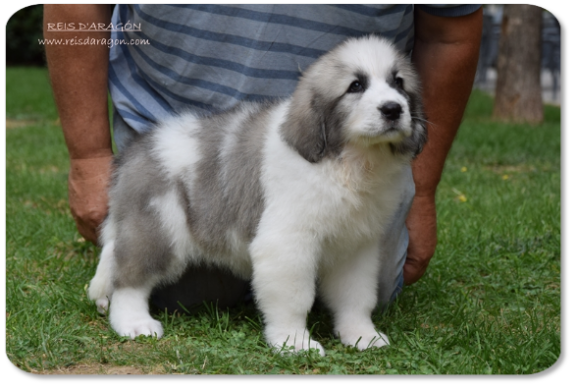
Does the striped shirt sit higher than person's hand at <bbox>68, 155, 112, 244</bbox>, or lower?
higher

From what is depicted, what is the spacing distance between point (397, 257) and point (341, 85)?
3.85 ft

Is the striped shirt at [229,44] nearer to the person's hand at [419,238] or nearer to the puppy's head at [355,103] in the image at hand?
the puppy's head at [355,103]

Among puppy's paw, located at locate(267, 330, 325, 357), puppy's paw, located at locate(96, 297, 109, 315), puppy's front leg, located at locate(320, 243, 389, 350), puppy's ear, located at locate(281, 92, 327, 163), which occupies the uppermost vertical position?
puppy's ear, located at locate(281, 92, 327, 163)

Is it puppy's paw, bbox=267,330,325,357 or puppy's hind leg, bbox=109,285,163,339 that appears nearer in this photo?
puppy's paw, bbox=267,330,325,357

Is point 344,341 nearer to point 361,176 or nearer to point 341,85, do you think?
point 361,176

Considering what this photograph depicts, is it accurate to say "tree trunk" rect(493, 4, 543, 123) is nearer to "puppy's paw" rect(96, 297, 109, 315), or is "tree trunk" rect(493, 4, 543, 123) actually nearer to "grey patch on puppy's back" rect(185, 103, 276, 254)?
"grey patch on puppy's back" rect(185, 103, 276, 254)

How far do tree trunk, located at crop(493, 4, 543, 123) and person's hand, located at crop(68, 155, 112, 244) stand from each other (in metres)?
7.80

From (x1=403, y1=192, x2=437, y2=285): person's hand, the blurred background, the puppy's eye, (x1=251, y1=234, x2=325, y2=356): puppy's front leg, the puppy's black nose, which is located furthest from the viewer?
the blurred background

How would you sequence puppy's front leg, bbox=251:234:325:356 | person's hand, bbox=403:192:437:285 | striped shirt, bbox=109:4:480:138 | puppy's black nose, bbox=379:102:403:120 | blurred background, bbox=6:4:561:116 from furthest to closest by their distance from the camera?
blurred background, bbox=6:4:561:116 → person's hand, bbox=403:192:437:285 → striped shirt, bbox=109:4:480:138 → puppy's front leg, bbox=251:234:325:356 → puppy's black nose, bbox=379:102:403:120

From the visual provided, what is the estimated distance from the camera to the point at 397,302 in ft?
11.8

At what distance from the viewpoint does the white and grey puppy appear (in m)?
2.85

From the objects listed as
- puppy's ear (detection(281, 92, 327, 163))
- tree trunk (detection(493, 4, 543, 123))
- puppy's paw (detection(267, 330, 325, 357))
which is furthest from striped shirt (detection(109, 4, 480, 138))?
tree trunk (detection(493, 4, 543, 123))

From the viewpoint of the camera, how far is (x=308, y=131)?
9.38ft

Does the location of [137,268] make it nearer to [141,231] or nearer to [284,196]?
[141,231]
